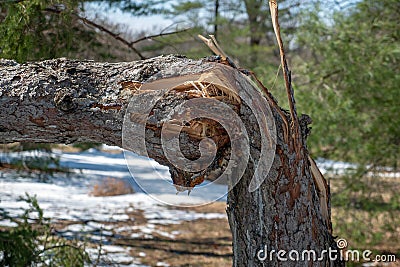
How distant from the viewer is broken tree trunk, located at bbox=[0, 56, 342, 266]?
4.00ft

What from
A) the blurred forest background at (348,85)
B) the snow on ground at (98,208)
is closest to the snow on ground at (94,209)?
the snow on ground at (98,208)

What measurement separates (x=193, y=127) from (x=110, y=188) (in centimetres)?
697

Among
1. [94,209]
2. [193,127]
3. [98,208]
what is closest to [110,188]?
[98,208]

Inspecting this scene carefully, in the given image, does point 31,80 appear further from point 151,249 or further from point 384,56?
point 151,249

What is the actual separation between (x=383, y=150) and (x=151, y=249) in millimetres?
2492

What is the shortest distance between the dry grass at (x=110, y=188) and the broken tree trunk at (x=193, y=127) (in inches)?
256

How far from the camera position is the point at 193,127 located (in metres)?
1.22

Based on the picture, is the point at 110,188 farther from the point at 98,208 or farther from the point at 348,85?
the point at 348,85

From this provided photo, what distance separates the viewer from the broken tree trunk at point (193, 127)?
1.22 m

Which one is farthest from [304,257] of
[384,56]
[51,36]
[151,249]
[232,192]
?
[151,249]

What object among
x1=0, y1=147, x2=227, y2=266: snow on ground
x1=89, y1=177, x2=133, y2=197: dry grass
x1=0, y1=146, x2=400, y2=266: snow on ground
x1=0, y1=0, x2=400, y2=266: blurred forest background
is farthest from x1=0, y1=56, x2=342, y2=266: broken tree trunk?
x1=89, y1=177, x2=133, y2=197: dry grass

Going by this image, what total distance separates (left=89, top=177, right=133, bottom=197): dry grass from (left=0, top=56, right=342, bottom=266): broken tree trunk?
21.3ft

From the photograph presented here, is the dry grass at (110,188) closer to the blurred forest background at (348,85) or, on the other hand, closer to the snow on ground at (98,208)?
the snow on ground at (98,208)

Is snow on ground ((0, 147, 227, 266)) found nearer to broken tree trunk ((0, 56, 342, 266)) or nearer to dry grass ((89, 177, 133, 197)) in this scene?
dry grass ((89, 177, 133, 197))
